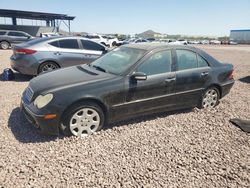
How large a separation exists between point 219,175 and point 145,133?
145cm

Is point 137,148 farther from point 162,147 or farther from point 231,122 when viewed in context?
point 231,122

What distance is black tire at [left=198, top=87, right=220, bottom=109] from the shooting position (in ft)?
18.6

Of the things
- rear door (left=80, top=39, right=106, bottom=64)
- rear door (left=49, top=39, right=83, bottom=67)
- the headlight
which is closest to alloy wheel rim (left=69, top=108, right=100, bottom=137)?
the headlight

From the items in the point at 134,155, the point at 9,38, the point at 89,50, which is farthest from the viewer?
the point at 9,38

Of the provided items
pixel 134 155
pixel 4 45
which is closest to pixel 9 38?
pixel 4 45

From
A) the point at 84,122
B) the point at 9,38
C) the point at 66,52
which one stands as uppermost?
the point at 9,38

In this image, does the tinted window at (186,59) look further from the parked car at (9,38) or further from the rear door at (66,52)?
the parked car at (9,38)

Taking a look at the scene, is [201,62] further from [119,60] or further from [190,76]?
[119,60]

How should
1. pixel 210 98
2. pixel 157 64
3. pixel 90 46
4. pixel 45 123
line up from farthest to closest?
pixel 90 46, pixel 210 98, pixel 157 64, pixel 45 123

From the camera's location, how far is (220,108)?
593 cm

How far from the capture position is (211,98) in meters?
5.86

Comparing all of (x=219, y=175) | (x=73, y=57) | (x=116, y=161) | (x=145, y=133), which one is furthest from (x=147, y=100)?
(x=73, y=57)

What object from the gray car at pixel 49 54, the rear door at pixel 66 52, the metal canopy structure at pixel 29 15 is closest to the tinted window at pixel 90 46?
the gray car at pixel 49 54

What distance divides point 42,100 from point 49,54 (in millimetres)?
4396
